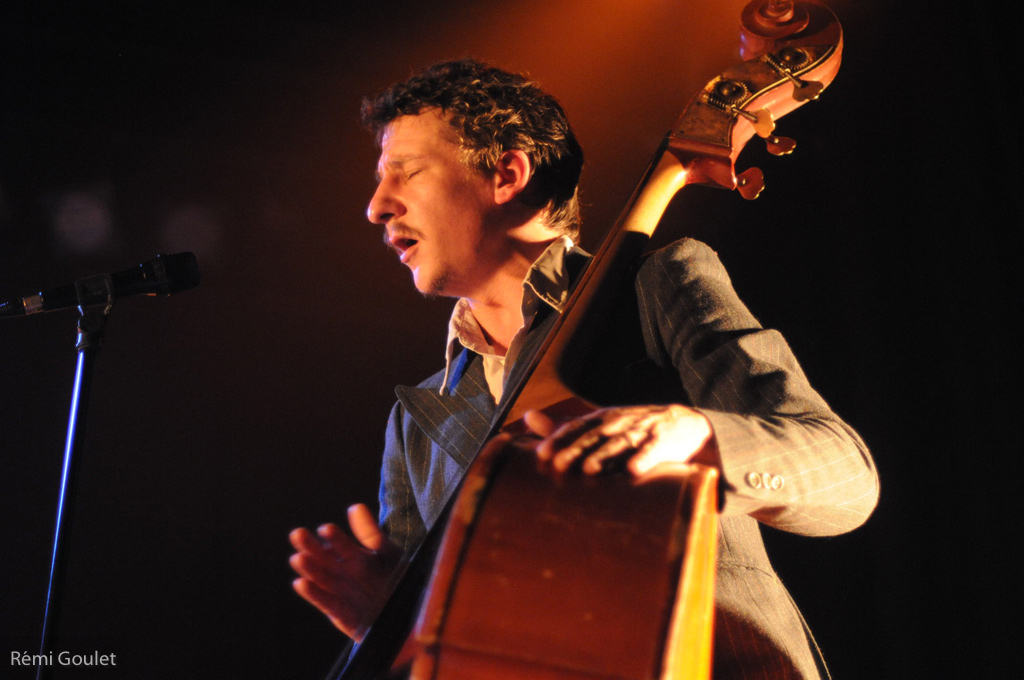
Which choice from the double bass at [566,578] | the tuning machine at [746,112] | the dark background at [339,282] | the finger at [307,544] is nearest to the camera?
the double bass at [566,578]

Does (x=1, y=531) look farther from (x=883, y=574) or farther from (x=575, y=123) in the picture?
(x=883, y=574)

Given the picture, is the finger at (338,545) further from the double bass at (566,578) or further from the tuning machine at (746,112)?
the tuning machine at (746,112)

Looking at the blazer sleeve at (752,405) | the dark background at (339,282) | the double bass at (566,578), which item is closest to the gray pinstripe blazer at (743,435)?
the blazer sleeve at (752,405)

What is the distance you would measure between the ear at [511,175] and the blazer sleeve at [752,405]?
23.4 inches

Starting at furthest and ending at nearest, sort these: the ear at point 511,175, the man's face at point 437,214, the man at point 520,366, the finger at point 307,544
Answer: the ear at point 511,175 < the man's face at point 437,214 < the finger at point 307,544 < the man at point 520,366

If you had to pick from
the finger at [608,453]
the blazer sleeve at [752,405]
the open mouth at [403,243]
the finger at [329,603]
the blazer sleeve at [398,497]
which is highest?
the open mouth at [403,243]

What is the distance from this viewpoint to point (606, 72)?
8.05 ft

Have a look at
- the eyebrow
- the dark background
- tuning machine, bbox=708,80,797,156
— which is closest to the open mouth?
the eyebrow

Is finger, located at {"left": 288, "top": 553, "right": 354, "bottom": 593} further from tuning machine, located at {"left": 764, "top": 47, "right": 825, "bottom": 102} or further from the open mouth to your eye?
tuning machine, located at {"left": 764, "top": 47, "right": 825, "bottom": 102}

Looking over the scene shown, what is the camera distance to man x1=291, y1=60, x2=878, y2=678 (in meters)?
0.77

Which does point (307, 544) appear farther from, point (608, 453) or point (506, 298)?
point (506, 298)

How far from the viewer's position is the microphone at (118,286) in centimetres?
143

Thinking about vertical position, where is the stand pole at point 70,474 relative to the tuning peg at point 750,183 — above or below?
below

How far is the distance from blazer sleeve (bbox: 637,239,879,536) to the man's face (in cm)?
51
